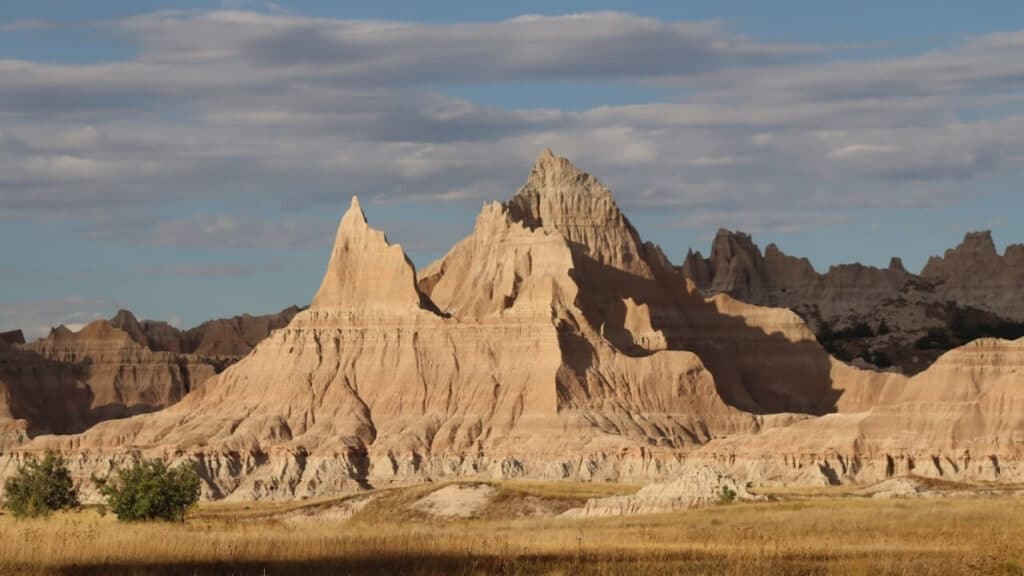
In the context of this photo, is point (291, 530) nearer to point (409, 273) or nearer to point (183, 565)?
point (183, 565)

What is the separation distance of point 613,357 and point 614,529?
10562cm

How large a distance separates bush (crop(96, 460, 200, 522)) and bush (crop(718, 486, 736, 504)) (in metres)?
19.5

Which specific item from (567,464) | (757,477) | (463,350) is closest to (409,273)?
(463,350)

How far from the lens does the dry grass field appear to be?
1911 inches

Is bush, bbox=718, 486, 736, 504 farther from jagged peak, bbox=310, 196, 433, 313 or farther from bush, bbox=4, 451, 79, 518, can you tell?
jagged peak, bbox=310, 196, 433, 313

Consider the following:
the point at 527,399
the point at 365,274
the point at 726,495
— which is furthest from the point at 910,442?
the point at 726,495

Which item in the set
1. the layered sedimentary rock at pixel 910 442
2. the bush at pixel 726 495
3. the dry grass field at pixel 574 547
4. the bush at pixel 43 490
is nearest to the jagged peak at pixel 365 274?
the layered sedimentary rock at pixel 910 442

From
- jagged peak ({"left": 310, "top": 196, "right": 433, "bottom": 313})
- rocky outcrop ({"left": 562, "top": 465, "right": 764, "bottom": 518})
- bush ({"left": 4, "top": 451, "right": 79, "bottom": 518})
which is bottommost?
rocky outcrop ({"left": 562, "top": 465, "right": 764, "bottom": 518})

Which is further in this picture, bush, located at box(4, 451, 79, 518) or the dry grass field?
bush, located at box(4, 451, 79, 518)

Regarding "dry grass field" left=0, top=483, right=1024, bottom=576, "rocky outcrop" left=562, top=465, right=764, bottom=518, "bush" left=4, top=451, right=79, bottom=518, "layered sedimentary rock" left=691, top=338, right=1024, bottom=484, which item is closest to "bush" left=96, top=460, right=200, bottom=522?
"dry grass field" left=0, top=483, right=1024, bottom=576

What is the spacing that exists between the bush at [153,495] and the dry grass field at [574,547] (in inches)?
190

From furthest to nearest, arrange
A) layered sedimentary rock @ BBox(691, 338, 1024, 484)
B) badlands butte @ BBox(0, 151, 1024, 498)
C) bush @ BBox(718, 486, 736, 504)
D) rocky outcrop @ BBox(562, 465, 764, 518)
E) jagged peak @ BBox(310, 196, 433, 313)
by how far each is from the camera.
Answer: jagged peak @ BBox(310, 196, 433, 313)
badlands butte @ BBox(0, 151, 1024, 498)
layered sedimentary rock @ BBox(691, 338, 1024, 484)
rocky outcrop @ BBox(562, 465, 764, 518)
bush @ BBox(718, 486, 736, 504)

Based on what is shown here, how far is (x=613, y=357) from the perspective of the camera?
17500 cm

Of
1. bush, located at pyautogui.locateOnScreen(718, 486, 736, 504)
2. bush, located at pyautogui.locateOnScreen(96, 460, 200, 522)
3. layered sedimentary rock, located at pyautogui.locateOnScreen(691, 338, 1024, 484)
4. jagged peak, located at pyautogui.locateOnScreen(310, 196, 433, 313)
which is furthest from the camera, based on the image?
jagged peak, located at pyautogui.locateOnScreen(310, 196, 433, 313)
